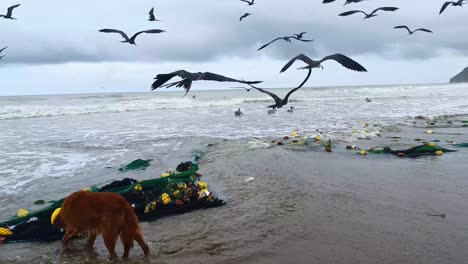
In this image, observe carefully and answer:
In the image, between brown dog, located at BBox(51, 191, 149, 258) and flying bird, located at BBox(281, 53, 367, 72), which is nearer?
brown dog, located at BBox(51, 191, 149, 258)

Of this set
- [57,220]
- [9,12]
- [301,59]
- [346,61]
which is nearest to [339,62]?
[346,61]

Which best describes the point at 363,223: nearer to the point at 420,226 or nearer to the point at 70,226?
the point at 420,226

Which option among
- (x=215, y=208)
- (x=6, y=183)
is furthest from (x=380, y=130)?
(x=6, y=183)

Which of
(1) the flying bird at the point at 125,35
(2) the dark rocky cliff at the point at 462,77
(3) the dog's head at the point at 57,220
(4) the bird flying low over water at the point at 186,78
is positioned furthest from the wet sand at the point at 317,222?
(2) the dark rocky cliff at the point at 462,77

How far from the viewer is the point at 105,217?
4.35 m

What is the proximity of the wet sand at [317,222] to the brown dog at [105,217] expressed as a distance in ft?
1.04

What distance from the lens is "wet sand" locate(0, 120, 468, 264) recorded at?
14.8 ft

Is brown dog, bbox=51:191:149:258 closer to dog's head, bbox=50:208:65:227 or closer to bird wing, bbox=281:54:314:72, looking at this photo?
dog's head, bbox=50:208:65:227

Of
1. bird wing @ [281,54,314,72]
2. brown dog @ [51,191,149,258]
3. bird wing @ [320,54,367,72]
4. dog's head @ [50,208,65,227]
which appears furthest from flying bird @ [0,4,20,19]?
bird wing @ [320,54,367,72]

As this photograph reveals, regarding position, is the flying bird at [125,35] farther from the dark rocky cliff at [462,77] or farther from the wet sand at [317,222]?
the dark rocky cliff at [462,77]

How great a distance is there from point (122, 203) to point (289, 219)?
7.98ft

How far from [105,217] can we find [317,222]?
279 centimetres

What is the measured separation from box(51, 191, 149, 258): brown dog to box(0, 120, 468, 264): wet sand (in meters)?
0.32

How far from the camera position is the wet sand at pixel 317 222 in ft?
14.8
